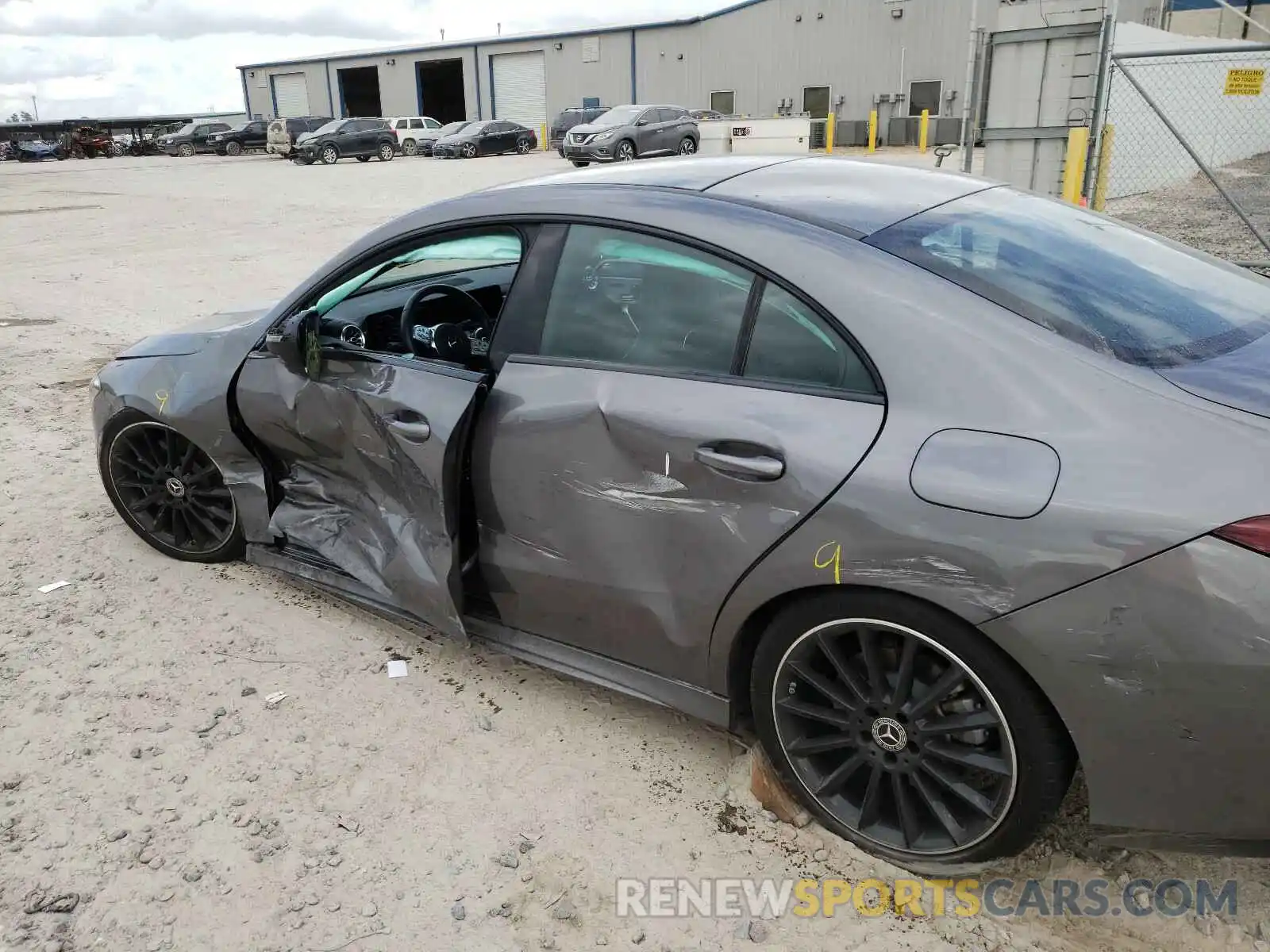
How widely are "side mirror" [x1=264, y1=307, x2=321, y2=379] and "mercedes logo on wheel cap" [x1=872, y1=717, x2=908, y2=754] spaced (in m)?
2.07

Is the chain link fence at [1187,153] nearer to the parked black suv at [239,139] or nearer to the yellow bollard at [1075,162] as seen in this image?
the yellow bollard at [1075,162]

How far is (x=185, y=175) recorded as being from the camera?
2983 centimetres

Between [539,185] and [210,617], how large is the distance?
6.74 ft

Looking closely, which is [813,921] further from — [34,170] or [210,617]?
[34,170]

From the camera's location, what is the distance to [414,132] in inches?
1561

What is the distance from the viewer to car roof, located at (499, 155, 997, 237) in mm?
2471

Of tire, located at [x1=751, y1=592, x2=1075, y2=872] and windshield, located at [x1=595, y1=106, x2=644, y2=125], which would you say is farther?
windshield, located at [x1=595, y1=106, x2=644, y2=125]

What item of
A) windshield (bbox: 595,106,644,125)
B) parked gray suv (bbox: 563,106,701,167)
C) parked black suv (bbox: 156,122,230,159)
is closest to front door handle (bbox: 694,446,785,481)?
parked gray suv (bbox: 563,106,701,167)

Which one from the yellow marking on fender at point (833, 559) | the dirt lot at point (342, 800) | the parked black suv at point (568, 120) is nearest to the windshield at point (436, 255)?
the dirt lot at point (342, 800)

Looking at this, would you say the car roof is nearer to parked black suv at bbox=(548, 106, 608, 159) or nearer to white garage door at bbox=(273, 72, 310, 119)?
parked black suv at bbox=(548, 106, 608, 159)

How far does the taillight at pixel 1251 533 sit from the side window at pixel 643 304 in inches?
44.0

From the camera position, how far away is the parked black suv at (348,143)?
109 ft

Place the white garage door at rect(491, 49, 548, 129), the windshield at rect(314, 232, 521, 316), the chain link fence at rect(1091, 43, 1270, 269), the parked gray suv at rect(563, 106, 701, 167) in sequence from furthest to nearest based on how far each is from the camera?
the white garage door at rect(491, 49, 548, 129)
the parked gray suv at rect(563, 106, 701, 167)
the chain link fence at rect(1091, 43, 1270, 269)
the windshield at rect(314, 232, 521, 316)

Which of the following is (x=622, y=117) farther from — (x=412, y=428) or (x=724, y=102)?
(x=412, y=428)
